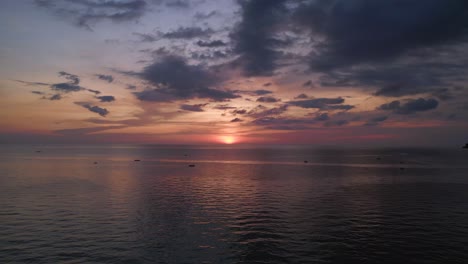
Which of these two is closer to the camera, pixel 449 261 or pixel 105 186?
pixel 449 261

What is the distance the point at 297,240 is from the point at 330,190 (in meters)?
40.9

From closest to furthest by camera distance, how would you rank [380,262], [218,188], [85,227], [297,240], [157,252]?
[380,262] < [157,252] < [297,240] < [85,227] < [218,188]

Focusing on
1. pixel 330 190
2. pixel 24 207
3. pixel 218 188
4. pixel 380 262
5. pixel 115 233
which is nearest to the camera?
pixel 380 262

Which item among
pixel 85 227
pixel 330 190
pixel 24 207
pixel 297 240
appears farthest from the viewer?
pixel 330 190

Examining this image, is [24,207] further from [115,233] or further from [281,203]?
[281,203]

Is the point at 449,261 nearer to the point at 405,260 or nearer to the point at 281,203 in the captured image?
the point at 405,260

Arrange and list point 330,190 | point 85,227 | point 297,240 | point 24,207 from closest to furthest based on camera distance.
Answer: point 297,240
point 85,227
point 24,207
point 330,190

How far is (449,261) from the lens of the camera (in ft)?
104

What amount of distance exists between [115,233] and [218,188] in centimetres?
4162

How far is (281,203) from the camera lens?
60094 millimetres

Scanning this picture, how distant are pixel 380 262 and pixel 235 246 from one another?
14.5 metres

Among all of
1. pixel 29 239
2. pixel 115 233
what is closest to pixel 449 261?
pixel 115 233

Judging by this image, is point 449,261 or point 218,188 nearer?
point 449,261

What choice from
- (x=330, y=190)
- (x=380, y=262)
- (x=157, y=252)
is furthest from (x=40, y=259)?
(x=330, y=190)
